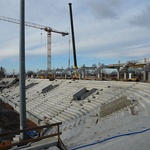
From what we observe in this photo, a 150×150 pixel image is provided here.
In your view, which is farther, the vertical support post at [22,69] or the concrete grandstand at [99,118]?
the vertical support post at [22,69]

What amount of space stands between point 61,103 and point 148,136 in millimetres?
15381

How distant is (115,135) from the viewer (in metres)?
7.38

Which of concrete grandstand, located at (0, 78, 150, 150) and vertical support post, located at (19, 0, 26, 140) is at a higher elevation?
vertical support post, located at (19, 0, 26, 140)

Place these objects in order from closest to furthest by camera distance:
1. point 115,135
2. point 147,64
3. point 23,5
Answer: point 115,135 < point 23,5 < point 147,64

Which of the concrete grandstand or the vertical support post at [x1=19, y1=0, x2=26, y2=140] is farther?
the vertical support post at [x1=19, y1=0, x2=26, y2=140]

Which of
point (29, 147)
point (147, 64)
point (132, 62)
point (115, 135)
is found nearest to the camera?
point (29, 147)

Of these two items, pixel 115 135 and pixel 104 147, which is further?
pixel 115 135

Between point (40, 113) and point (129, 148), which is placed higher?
point (129, 148)

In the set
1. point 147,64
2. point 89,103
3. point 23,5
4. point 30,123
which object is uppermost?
point 23,5

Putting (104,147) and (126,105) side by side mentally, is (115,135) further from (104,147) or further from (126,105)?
(126,105)

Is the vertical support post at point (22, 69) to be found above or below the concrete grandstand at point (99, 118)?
above

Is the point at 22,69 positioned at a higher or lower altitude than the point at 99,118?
higher

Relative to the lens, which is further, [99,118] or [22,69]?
[99,118]

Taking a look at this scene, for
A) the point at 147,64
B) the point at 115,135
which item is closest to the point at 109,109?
the point at 115,135
